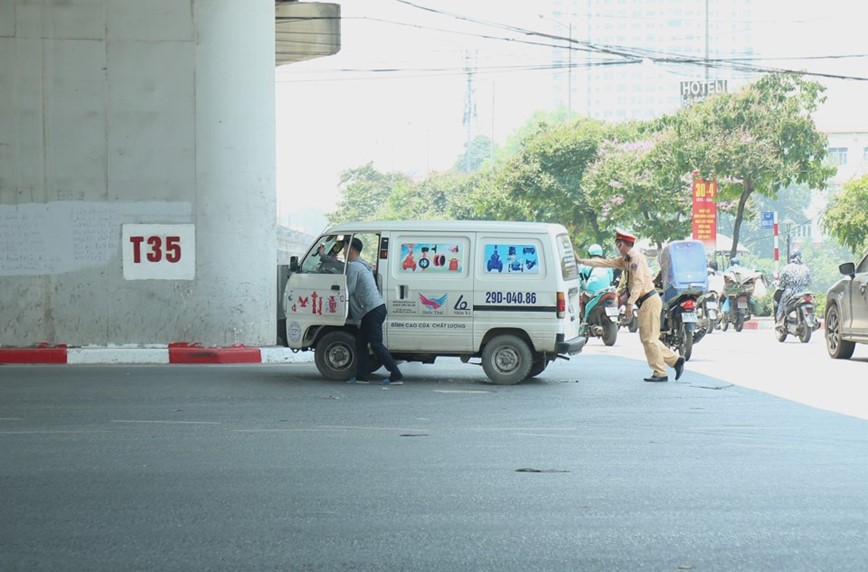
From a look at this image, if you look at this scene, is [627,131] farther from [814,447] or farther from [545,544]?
[545,544]

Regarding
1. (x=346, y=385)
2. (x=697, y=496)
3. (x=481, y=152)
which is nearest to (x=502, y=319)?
(x=346, y=385)

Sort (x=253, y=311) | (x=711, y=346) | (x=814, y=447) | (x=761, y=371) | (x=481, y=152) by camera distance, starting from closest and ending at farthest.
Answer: (x=814, y=447) → (x=761, y=371) → (x=253, y=311) → (x=711, y=346) → (x=481, y=152)

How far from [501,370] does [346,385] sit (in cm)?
175

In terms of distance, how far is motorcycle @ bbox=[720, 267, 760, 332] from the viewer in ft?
98.8

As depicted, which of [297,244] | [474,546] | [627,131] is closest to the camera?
[474,546]

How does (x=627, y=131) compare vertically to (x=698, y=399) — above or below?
above

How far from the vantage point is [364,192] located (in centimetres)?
12575

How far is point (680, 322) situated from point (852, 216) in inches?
1175

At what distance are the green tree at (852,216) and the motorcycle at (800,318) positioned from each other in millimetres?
21077

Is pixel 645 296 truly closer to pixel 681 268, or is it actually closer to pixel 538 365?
pixel 538 365

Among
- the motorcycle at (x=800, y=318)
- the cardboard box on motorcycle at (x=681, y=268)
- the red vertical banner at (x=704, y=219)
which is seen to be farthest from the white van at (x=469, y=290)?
the red vertical banner at (x=704, y=219)

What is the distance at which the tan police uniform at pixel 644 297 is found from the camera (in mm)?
15391

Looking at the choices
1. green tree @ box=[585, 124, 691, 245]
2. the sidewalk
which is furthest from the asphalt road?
green tree @ box=[585, 124, 691, 245]

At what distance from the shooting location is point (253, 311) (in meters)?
19.2
